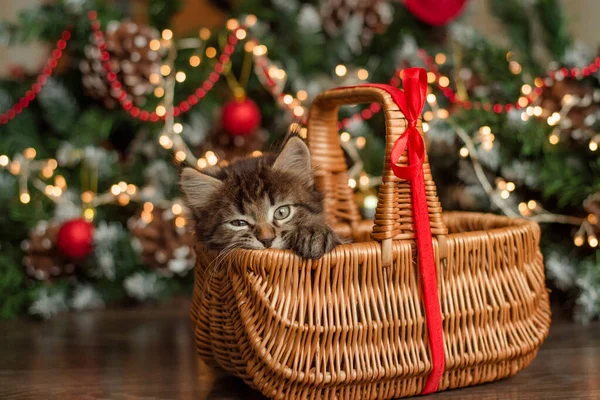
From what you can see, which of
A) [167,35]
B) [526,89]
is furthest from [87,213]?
[526,89]

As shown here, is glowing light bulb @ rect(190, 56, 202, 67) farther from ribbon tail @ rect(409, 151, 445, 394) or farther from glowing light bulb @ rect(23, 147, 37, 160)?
ribbon tail @ rect(409, 151, 445, 394)

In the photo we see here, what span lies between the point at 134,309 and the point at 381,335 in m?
1.27

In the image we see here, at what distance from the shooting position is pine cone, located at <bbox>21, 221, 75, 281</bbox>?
2.14 meters

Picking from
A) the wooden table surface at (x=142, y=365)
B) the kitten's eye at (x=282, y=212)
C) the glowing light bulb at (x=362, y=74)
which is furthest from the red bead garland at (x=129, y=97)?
the kitten's eye at (x=282, y=212)

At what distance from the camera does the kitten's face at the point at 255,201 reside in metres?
1.33

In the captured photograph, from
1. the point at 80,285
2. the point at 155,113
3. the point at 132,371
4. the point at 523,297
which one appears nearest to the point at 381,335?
the point at 523,297

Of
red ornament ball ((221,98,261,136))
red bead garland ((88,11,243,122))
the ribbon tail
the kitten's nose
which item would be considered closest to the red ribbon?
the ribbon tail

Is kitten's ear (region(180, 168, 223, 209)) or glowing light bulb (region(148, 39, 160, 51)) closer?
kitten's ear (region(180, 168, 223, 209))

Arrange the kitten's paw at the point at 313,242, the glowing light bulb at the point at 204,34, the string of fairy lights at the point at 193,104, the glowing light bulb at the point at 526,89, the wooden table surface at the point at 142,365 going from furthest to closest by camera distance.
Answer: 1. the glowing light bulb at the point at 204,34
2. the string of fairy lights at the point at 193,104
3. the glowing light bulb at the point at 526,89
4. the wooden table surface at the point at 142,365
5. the kitten's paw at the point at 313,242

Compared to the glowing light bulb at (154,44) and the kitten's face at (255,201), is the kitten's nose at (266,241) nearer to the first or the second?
the kitten's face at (255,201)

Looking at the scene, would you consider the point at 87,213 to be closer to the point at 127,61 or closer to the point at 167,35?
the point at 127,61

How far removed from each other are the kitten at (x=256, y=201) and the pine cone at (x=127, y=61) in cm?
85

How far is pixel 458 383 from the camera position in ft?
4.45

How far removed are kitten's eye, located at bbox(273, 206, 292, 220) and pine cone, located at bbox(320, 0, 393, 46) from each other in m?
1.13
